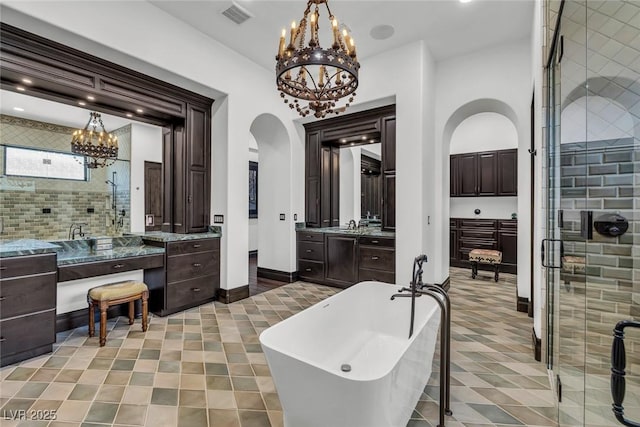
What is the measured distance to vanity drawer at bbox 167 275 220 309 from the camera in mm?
3617

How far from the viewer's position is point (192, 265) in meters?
3.84

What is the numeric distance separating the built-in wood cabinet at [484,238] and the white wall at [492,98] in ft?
5.84

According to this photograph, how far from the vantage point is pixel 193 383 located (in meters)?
2.20

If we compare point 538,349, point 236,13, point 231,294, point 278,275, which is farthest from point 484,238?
point 236,13

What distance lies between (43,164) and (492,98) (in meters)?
6.02

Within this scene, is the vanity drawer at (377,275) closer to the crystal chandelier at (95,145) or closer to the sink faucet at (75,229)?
the sink faucet at (75,229)

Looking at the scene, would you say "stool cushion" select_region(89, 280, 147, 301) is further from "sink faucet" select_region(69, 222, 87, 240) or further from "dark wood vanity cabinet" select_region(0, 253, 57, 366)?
"sink faucet" select_region(69, 222, 87, 240)

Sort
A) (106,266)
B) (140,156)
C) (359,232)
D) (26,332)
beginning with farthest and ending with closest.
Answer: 1. (359,232)
2. (140,156)
3. (106,266)
4. (26,332)

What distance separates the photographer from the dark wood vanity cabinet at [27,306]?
240 centimetres

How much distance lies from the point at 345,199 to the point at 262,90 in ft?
11.1

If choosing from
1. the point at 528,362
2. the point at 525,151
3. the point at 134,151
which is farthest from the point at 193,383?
the point at 525,151

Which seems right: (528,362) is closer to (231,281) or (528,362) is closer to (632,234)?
(632,234)

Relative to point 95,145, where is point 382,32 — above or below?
above

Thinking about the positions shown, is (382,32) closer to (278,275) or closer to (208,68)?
(208,68)
